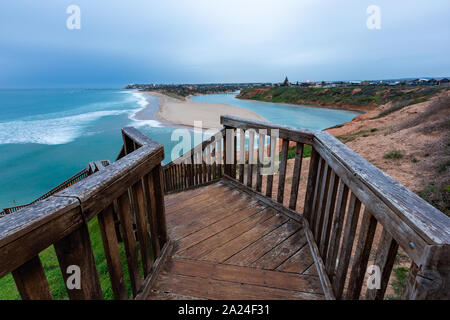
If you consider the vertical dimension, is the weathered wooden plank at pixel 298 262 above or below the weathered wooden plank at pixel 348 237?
below

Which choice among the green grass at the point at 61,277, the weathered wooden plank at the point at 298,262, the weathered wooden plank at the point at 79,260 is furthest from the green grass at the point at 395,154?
the weathered wooden plank at the point at 79,260

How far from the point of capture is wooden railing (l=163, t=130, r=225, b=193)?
409 cm

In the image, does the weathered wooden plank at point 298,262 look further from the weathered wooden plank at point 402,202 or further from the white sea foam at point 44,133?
the white sea foam at point 44,133

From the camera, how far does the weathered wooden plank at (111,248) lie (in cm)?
125

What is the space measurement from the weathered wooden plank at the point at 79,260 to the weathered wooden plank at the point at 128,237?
0.35 meters

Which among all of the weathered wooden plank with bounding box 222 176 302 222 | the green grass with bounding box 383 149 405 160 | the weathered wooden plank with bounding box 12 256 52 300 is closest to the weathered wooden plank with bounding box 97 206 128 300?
the weathered wooden plank with bounding box 12 256 52 300

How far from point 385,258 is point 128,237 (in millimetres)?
1413

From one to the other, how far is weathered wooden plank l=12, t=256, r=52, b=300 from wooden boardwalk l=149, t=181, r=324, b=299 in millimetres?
1140

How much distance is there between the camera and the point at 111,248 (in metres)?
1.31

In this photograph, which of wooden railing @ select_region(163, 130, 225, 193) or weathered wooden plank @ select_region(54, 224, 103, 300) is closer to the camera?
weathered wooden plank @ select_region(54, 224, 103, 300)

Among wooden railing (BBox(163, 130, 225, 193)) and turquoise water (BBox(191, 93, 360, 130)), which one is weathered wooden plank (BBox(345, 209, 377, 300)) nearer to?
wooden railing (BBox(163, 130, 225, 193))

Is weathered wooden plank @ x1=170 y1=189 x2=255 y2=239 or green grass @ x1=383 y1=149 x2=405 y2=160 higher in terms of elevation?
weathered wooden plank @ x1=170 y1=189 x2=255 y2=239
